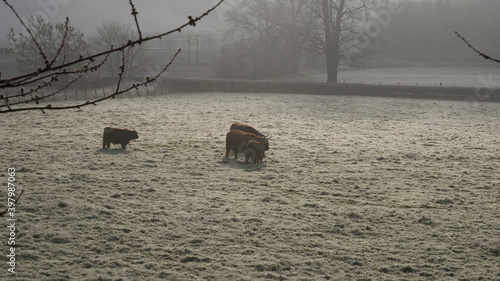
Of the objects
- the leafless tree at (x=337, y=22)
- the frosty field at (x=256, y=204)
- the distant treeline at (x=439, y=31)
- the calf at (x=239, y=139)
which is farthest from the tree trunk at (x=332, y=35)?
the distant treeline at (x=439, y=31)

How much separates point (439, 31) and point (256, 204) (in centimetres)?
6138

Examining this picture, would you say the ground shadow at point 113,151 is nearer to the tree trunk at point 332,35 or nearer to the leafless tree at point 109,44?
the tree trunk at point 332,35

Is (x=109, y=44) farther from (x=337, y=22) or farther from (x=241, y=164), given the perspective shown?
(x=241, y=164)

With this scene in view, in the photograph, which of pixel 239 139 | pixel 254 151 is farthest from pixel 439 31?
pixel 254 151

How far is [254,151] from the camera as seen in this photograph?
11.4 metres

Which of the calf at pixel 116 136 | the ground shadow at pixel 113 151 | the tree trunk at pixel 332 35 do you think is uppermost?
the tree trunk at pixel 332 35

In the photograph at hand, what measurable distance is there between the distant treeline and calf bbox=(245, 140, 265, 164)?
51820mm

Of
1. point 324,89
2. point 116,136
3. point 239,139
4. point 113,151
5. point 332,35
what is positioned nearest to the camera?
point 239,139

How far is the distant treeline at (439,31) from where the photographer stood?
5969 cm

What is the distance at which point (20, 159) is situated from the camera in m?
11.3

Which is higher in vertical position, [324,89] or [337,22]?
[337,22]

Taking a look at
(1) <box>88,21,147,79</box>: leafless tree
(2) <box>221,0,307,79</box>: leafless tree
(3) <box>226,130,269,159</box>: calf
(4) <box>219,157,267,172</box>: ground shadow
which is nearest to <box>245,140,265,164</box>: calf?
(4) <box>219,157,267,172</box>: ground shadow

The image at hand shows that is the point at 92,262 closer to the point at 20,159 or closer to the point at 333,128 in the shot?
the point at 20,159

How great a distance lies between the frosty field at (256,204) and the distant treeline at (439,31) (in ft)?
158
